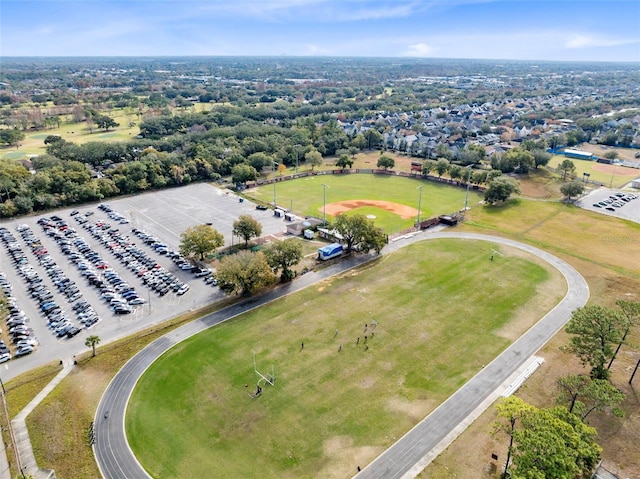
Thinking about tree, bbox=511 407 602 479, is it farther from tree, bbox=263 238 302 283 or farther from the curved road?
tree, bbox=263 238 302 283

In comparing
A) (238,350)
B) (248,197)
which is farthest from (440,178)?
(238,350)

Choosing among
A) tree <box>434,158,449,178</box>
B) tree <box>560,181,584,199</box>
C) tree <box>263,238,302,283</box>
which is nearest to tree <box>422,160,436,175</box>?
tree <box>434,158,449,178</box>

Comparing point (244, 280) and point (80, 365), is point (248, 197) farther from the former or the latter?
point (80, 365)

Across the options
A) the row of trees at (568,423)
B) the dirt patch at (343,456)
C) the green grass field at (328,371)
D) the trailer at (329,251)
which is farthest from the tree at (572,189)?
the dirt patch at (343,456)

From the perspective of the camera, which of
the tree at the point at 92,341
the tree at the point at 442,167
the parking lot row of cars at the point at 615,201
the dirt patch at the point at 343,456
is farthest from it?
the tree at the point at 442,167

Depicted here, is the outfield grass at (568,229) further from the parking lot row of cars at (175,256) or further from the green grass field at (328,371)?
the parking lot row of cars at (175,256)

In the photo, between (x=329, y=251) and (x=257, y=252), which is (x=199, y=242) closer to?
(x=257, y=252)
